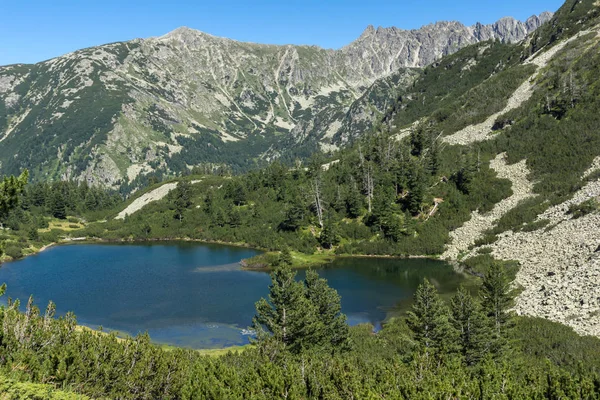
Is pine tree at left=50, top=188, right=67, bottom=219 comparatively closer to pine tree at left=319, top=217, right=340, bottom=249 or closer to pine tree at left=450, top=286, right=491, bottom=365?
pine tree at left=319, top=217, right=340, bottom=249

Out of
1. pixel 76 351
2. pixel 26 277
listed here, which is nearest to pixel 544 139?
pixel 76 351

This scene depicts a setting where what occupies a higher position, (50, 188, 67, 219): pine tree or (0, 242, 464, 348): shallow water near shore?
(50, 188, 67, 219): pine tree

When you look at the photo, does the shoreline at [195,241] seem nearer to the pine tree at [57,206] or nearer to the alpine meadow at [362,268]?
the alpine meadow at [362,268]

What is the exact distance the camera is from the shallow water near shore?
218 feet

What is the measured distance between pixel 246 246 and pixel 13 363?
10734 centimetres

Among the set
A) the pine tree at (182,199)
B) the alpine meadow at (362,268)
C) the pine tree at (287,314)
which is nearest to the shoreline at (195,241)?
the alpine meadow at (362,268)

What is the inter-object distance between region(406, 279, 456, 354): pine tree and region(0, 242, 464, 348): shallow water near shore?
86.8ft

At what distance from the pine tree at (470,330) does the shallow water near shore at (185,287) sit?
27.7 meters

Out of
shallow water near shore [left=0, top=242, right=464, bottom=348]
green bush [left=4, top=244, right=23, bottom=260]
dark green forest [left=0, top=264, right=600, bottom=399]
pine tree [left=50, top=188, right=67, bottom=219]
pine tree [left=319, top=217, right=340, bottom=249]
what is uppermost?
pine tree [left=50, top=188, right=67, bottom=219]

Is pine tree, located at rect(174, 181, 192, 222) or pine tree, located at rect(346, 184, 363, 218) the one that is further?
pine tree, located at rect(174, 181, 192, 222)

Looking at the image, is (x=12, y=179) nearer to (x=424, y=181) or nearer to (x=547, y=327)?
(x=547, y=327)

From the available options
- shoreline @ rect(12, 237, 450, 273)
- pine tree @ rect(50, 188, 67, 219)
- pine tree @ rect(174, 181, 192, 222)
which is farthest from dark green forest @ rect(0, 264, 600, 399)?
pine tree @ rect(50, 188, 67, 219)

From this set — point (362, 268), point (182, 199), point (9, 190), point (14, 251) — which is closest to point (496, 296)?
point (9, 190)

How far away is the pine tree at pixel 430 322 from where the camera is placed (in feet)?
121
